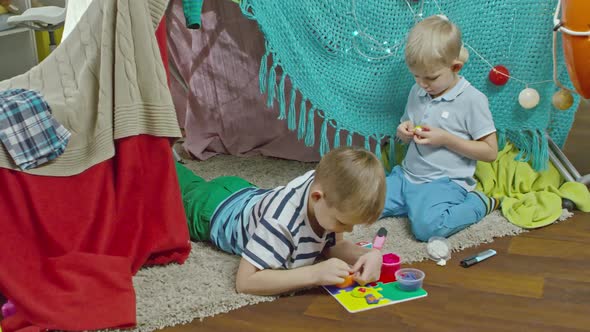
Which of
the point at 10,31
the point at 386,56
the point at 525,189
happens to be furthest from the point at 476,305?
the point at 10,31

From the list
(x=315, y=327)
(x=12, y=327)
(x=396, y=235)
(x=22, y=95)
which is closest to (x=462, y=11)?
(x=396, y=235)

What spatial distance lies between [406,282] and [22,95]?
94cm

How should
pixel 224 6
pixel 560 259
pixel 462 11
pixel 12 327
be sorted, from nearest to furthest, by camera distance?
pixel 12 327, pixel 560 259, pixel 462 11, pixel 224 6

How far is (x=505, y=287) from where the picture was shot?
5.67ft

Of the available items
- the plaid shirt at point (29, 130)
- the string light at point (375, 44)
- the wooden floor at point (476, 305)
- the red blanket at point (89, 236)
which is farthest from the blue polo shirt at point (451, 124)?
the plaid shirt at point (29, 130)

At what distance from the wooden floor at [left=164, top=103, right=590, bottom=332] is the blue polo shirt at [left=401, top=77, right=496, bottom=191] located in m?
0.28

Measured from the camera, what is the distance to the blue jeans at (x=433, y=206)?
196 centimetres

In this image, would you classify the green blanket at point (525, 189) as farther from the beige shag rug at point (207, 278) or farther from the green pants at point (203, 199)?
the green pants at point (203, 199)

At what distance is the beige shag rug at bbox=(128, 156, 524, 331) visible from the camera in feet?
5.32

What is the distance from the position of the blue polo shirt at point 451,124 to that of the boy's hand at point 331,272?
579 millimetres

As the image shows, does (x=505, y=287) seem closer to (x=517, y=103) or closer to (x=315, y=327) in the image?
(x=315, y=327)

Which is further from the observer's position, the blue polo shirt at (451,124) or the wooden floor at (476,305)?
the blue polo shirt at (451,124)

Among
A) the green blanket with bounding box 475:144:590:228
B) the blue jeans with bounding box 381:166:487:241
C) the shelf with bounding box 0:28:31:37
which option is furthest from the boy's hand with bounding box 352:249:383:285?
the shelf with bounding box 0:28:31:37

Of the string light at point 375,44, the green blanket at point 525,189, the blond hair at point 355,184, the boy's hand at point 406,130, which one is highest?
the string light at point 375,44
